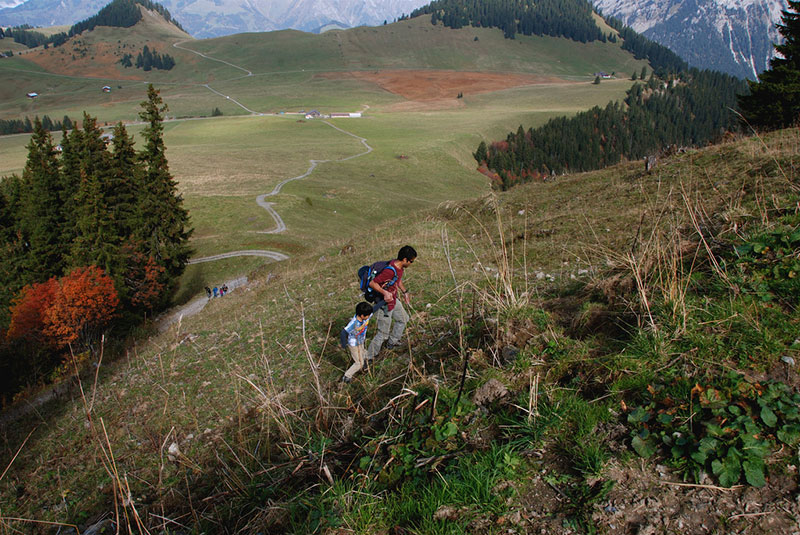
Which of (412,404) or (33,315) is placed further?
(33,315)

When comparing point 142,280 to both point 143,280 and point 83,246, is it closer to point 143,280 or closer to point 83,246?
point 143,280

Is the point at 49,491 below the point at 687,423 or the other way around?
below

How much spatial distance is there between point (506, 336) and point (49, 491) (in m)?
9.62

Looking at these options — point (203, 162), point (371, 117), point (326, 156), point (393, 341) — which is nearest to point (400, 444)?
point (393, 341)

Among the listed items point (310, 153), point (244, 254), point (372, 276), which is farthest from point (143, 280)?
point (310, 153)

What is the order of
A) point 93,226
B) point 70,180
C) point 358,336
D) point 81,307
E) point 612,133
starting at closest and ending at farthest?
point 358,336 < point 81,307 < point 93,226 < point 70,180 < point 612,133

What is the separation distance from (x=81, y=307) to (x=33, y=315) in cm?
494

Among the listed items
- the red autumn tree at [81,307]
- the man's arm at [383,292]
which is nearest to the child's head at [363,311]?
the man's arm at [383,292]

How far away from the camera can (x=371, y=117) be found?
156m

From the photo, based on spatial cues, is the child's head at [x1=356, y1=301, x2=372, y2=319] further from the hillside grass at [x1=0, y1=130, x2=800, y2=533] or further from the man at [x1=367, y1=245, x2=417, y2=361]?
the hillside grass at [x1=0, y1=130, x2=800, y2=533]

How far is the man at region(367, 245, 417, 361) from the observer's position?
804 centimetres

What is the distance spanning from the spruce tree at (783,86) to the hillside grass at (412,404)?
23605mm

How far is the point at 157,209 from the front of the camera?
42.0 meters

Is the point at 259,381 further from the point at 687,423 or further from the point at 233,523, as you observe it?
the point at 687,423
